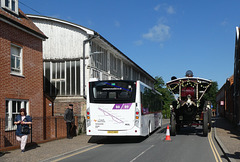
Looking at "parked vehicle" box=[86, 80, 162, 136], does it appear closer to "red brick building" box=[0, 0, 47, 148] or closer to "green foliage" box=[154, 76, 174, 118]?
"red brick building" box=[0, 0, 47, 148]

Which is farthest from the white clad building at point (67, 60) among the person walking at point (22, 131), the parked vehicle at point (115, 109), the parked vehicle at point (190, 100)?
the person walking at point (22, 131)

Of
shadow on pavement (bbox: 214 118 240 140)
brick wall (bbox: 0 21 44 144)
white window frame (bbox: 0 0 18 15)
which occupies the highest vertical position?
white window frame (bbox: 0 0 18 15)

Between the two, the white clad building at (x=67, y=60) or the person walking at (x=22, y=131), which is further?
the white clad building at (x=67, y=60)

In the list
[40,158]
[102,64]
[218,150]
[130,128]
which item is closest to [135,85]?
[130,128]

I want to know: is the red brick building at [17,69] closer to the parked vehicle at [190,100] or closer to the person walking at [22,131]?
the person walking at [22,131]

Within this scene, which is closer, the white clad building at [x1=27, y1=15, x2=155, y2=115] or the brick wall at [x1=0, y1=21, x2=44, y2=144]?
the brick wall at [x1=0, y1=21, x2=44, y2=144]

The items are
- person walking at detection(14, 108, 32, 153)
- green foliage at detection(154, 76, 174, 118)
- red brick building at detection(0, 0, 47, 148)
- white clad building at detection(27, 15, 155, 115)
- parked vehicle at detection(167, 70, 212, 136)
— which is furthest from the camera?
green foliage at detection(154, 76, 174, 118)

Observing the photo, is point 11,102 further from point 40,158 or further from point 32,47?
point 40,158

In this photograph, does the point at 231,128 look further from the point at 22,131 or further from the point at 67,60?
the point at 22,131

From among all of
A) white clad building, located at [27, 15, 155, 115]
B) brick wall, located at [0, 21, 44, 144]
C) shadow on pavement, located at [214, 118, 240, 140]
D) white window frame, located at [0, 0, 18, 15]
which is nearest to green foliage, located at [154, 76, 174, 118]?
shadow on pavement, located at [214, 118, 240, 140]

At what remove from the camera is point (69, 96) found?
2273cm

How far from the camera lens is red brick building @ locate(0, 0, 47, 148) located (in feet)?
46.9

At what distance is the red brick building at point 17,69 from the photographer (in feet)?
46.9

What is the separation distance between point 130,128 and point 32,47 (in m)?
7.37
